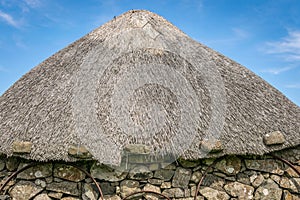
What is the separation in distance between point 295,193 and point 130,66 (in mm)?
4125

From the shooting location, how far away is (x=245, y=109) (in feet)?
23.5

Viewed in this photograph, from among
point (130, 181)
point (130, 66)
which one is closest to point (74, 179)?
point (130, 181)

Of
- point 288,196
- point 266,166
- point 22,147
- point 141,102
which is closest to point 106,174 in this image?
point 141,102

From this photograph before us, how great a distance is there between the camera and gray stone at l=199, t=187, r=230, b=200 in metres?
6.34

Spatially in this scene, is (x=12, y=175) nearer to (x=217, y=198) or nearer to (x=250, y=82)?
(x=217, y=198)

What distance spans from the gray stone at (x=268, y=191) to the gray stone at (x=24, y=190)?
13.1 ft

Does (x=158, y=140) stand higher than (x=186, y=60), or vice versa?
(x=186, y=60)

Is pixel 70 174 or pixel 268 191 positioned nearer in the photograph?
pixel 70 174

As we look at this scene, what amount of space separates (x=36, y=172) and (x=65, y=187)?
599 mm

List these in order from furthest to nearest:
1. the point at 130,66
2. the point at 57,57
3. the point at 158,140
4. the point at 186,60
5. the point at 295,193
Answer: the point at 57,57, the point at 186,60, the point at 130,66, the point at 295,193, the point at 158,140

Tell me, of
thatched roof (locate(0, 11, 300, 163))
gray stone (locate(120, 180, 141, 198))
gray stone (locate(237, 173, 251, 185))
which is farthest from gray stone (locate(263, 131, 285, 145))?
gray stone (locate(120, 180, 141, 198))

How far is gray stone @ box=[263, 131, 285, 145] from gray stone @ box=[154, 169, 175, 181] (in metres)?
1.89

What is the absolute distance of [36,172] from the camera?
6.28 meters

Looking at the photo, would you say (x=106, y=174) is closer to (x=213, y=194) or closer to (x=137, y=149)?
(x=137, y=149)
